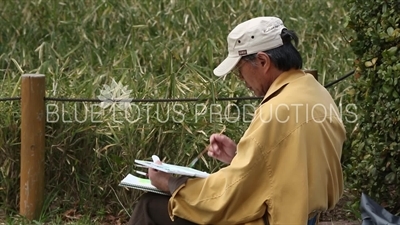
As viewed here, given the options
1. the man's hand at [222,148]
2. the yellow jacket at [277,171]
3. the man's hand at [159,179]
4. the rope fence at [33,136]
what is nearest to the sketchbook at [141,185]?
the man's hand at [159,179]

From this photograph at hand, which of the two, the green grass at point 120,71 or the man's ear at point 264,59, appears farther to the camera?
the green grass at point 120,71

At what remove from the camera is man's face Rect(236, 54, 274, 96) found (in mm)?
3059

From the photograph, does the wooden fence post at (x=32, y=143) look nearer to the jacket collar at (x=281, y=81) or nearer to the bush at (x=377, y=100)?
the bush at (x=377, y=100)

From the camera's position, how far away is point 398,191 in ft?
15.1

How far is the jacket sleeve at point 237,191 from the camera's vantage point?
287 cm

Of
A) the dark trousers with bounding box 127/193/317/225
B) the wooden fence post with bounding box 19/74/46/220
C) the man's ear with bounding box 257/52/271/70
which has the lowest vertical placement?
the wooden fence post with bounding box 19/74/46/220

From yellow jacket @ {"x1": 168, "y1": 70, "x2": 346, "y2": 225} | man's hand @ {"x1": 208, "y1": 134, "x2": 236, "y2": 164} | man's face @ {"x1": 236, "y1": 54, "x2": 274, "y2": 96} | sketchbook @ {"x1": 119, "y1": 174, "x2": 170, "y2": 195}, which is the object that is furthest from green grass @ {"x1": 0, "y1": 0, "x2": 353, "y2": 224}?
yellow jacket @ {"x1": 168, "y1": 70, "x2": 346, "y2": 225}

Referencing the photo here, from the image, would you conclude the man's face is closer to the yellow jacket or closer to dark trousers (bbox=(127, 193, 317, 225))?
the yellow jacket

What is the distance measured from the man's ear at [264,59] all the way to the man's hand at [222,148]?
1.68 ft

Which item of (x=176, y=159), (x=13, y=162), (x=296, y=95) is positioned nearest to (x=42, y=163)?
(x=13, y=162)

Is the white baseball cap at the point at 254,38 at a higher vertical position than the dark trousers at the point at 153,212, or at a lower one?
higher

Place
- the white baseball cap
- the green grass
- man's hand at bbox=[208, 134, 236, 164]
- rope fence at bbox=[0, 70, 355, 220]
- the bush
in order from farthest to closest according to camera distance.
→ the green grass → rope fence at bbox=[0, 70, 355, 220] → the bush → man's hand at bbox=[208, 134, 236, 164] → the white baseball cap

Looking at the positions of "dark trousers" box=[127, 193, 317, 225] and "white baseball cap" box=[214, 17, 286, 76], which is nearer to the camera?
"white baseball cap" box=[214, 17, 286, 76]

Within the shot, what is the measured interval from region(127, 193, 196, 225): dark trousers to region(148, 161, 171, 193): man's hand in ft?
0.20
